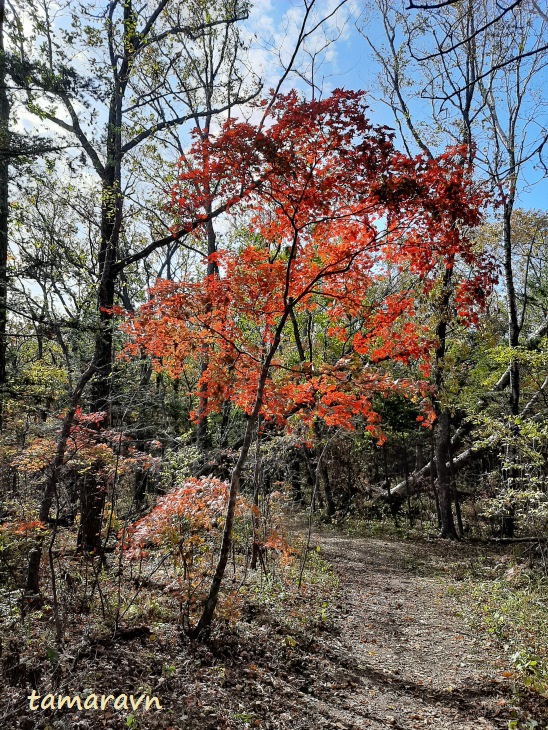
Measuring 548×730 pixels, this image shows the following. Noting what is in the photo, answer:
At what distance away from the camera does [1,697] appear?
355cm

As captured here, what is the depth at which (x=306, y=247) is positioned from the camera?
18.3 ft

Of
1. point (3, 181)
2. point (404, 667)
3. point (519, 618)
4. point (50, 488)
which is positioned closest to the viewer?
point (404, 667)

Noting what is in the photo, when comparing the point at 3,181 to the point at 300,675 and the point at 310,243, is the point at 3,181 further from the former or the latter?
the point at 300,675

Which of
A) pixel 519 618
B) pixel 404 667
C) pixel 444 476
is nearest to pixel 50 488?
pixel 404 667

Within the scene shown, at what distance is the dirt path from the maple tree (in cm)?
160

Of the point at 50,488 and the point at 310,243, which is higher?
the point at 310,243

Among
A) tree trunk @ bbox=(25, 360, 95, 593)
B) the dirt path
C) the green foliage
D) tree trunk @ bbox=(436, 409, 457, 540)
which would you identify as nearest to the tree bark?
tree trunk @ bbox=(25, 360, 95, 593)

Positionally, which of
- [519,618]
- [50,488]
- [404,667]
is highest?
[50,488]

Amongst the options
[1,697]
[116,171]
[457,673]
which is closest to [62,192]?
[116,171]

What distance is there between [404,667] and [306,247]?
16.3 ft

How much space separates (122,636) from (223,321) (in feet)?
12.6

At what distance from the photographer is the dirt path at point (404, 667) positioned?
3967mm

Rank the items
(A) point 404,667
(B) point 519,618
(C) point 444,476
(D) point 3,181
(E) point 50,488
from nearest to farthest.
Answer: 1. (A) point 404,667
2. (E) point 50,488
3. (B) point 519,618
4. (D) point 3,181
5. (C) point 444,476

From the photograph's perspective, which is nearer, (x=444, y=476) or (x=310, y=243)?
(x=310, y=243)
